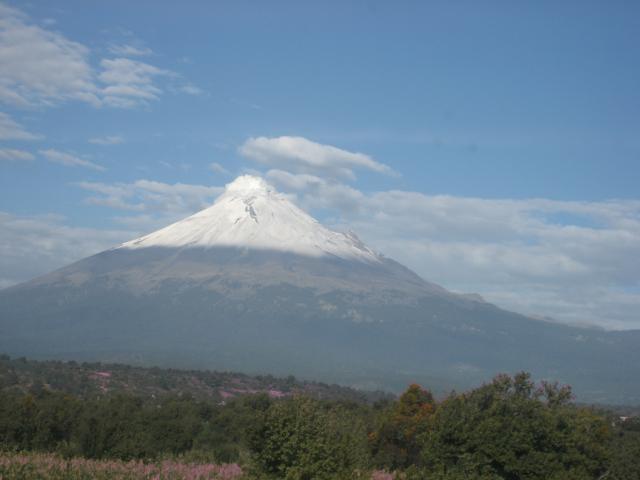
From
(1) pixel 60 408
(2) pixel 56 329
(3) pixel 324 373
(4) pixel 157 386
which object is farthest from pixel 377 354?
(1) pixel 60 408

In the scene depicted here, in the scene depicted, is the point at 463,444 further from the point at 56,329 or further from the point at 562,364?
the point at 562,364

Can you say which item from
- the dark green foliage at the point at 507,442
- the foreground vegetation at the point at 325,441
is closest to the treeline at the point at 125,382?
the foreground vegetation at the point at 325,441

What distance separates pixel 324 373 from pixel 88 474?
110 m

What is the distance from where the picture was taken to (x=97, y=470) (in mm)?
25047

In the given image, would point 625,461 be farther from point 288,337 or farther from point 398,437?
point 288,337

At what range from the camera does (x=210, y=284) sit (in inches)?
7751

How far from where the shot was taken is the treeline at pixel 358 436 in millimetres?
24188

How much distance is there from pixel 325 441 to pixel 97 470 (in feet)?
22.1

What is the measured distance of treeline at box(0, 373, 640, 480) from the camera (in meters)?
24.2

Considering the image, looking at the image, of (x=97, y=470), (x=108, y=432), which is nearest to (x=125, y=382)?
(x=108, y=432)

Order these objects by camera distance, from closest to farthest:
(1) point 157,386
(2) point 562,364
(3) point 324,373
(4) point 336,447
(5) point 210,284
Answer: (4) point 336,447, (1) point 157,386, (3) point 324,373, (2) point 562,364, (5) point 210,284

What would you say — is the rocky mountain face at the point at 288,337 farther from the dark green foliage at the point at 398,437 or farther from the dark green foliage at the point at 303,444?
the dark green foliage at the point at 303,444

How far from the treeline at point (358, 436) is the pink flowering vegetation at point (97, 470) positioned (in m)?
1.24

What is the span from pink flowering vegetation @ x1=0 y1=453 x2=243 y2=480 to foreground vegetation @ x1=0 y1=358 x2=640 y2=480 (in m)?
0.06
